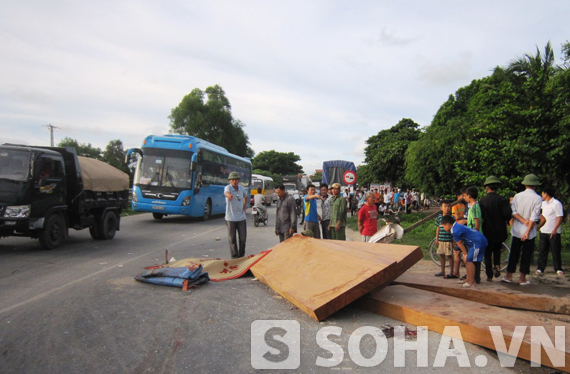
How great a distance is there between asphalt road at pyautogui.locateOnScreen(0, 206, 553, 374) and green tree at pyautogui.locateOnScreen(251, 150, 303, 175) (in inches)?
3645

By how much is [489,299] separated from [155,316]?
441 cm

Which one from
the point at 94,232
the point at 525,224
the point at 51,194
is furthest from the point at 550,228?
the point at 94,232

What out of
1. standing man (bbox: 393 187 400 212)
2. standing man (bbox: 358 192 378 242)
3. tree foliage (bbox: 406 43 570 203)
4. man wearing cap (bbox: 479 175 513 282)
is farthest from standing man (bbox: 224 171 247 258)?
standing man (bbox: 393 187 400 212)

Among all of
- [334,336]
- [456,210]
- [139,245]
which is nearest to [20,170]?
[139,245]

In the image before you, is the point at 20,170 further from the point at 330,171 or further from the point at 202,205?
the point at 330,171

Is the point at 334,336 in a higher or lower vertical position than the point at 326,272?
lower

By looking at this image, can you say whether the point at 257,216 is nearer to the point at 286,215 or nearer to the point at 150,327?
the point at 286,215

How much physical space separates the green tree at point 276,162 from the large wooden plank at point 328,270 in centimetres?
9272

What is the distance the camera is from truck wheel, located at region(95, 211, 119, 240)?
11656 mm

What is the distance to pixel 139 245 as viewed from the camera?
1114cm

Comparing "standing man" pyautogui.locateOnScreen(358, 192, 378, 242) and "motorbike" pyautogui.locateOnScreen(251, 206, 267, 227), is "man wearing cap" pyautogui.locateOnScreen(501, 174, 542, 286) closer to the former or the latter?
"standing man" pyautogui.locateOnScreen(358, 192, 378, 242)

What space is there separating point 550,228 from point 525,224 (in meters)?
1.11

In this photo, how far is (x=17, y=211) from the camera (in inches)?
346

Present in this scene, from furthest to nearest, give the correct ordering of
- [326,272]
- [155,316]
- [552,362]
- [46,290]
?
[46,290]
[326,272]
[155,316]
[552,362]
